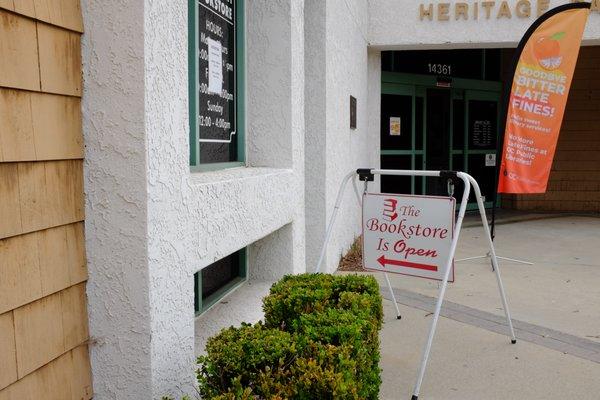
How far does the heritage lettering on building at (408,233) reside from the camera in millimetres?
4094

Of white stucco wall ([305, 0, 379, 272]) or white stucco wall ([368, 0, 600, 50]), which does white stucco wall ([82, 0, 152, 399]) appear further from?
white stucco wall ([368, 0, 600, 50])

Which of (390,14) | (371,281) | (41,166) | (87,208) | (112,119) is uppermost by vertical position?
(390,14)

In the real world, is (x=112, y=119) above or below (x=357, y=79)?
below

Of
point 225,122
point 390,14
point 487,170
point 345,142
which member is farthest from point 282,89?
point 487,170

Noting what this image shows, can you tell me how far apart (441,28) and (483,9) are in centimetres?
65

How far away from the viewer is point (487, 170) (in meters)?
13.6

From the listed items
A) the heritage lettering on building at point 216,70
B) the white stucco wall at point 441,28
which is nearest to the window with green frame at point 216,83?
the heritage lettering on building at point 216,70

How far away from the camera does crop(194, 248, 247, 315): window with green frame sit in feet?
12.3

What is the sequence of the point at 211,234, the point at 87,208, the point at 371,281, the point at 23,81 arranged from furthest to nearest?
the point at 371,281 → the point at 211,234 → the point at 87,208 → the point at 23,81

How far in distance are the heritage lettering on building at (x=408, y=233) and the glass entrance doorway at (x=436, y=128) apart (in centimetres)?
683

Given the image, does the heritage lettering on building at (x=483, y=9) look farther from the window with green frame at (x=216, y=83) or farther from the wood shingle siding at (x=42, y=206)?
the wood shingle siding at (x=42, y=206)

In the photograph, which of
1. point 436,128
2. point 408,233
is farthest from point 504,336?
point 436,128

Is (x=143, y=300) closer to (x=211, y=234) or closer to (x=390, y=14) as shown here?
(x=211, y=234)

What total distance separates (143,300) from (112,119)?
2.33 feet
